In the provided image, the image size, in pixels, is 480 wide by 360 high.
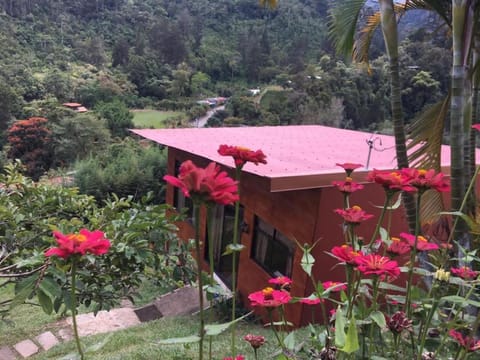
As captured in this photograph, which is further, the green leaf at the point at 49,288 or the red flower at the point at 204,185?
the green leaf at the point at 49,288

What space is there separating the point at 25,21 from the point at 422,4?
114 feet

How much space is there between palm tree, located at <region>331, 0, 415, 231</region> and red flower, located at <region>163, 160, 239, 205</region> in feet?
6.26

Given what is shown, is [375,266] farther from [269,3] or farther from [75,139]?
[75,139]

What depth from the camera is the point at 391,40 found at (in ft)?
8.21

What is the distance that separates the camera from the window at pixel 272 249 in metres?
4.10

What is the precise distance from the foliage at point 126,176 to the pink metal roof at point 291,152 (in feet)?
15.6

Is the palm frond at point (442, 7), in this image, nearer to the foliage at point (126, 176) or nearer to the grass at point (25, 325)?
the grass at point (25, 325)

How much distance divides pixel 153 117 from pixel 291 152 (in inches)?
802

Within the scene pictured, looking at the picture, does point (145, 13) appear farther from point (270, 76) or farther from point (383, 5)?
point (383, 5)

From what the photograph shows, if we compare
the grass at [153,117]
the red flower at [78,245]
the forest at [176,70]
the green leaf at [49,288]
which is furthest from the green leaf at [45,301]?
the grass at [153,117]

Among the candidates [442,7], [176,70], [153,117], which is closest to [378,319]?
[442,7]

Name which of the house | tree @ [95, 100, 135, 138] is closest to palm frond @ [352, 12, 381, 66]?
the house

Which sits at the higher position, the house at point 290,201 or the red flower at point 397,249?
the red flower at point 397,249

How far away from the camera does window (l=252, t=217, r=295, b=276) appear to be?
161 inches
